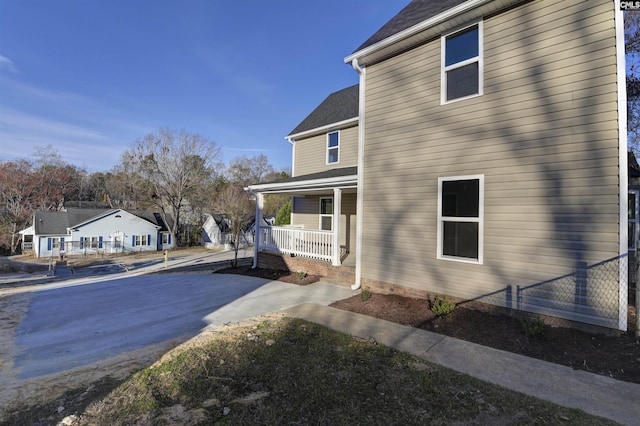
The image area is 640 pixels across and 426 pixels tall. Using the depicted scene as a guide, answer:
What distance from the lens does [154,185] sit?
103ft

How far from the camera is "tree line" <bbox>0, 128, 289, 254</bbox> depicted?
30578mm

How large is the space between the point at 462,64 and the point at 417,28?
3.84ft

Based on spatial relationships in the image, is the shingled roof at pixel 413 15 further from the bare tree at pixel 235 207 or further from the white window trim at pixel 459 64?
the bare tree at pixel 235 207

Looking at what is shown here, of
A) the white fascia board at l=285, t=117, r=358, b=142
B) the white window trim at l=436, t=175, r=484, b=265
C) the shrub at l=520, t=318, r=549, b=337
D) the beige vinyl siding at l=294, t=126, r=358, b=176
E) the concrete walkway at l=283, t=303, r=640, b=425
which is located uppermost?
the white fascia board at l=285, t=117, r=358, b=142

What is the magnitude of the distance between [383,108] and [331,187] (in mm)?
2682

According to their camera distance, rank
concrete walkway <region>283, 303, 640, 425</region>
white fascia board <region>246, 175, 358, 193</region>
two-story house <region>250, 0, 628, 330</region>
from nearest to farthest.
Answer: concrete walkway <region>283, 303, 640, 425</region>, two-story house <region>250, 0, 628, 330</region>, white fascia board <region>246, 175, 358, 193</region>

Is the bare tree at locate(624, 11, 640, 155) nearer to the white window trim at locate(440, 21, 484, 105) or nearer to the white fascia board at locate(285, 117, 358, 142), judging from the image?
the white window trim at locate(440, 21, 484, 105)

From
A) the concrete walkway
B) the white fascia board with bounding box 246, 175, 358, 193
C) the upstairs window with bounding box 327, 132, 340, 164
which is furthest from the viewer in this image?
the upstairs window with bounding box 327, 132, 340, 164

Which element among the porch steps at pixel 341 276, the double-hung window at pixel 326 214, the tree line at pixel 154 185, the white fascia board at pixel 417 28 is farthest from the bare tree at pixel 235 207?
the white fascia board at pixel 417 28

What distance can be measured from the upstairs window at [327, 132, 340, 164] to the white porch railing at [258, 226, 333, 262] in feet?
11.4

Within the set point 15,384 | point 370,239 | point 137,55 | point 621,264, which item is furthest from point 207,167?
point 621,264

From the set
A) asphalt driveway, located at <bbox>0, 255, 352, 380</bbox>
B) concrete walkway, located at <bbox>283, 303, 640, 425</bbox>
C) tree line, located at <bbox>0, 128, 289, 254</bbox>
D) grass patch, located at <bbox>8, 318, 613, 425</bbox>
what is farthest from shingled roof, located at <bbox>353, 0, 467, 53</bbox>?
tree line, located at <bbox>0, 128, 289, 254</bbox>

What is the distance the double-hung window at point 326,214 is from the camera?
1151cm

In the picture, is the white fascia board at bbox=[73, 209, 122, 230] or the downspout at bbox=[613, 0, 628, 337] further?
the white fascia board at bbox=[73, 209, 122, 230]
